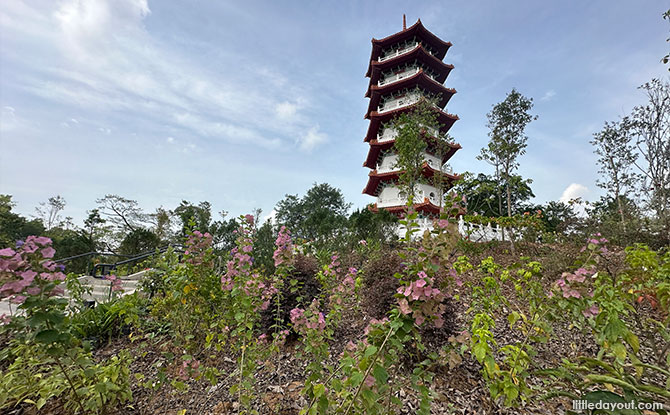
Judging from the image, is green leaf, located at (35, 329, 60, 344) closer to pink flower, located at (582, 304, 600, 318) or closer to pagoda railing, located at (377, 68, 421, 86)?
pink flower, located at (582, 304, 600, 318)

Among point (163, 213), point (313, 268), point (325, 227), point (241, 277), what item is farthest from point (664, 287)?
point (163, 213)

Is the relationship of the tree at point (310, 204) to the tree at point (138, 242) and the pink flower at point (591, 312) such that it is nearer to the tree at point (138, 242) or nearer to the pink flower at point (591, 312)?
the tree at point (138, 242)

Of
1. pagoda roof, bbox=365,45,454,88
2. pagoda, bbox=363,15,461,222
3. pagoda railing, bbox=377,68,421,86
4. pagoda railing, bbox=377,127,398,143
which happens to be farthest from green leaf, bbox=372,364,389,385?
pagoda roof, bbox=365,45,454,88

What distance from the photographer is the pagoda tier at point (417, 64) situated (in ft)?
58.3

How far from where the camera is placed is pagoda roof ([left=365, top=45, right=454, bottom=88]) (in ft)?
58.2

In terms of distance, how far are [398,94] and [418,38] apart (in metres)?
4.88

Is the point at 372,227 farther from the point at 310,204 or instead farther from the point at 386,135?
the point at 310,204

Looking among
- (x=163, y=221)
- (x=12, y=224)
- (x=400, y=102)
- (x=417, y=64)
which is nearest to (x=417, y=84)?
(x=400, y=102)

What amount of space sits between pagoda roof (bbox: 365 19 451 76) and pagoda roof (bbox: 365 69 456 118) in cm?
353

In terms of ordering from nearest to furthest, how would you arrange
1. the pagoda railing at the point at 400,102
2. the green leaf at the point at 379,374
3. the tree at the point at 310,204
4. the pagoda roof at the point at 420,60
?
the green leaf at the point at 379,374 < the pagoda railing at the point at 400,102 < the pagoda roof at the point at 420,60 < the tree at the point at 310,204

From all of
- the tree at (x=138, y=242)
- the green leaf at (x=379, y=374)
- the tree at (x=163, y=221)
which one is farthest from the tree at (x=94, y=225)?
the green leaf at (x=379, y=374)

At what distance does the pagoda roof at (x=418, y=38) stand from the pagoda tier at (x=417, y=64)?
150 cm

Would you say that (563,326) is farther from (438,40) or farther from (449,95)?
(438,40)

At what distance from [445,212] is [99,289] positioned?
1013 cm
